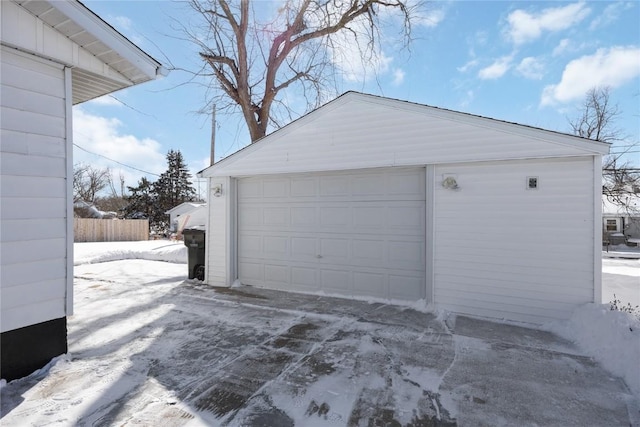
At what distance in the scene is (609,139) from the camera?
1553 centimetres

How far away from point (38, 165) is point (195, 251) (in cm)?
447

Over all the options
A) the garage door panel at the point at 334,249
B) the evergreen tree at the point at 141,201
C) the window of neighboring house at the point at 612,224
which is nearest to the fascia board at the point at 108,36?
the garage door panel at the point at 334,249

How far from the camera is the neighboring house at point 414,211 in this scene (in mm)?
4277

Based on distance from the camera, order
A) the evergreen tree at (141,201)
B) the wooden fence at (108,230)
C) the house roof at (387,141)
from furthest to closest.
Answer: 1. the evergreen tree at (141,201)
2. the wooden fence at (108,230)
3. the house roof at (387,141)

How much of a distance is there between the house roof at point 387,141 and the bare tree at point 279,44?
544 centimetres

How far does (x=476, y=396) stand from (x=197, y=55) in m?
11.6

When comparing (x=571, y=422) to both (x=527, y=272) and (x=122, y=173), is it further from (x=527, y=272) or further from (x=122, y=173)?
(x=122, y=173)

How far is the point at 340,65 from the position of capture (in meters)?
10.7

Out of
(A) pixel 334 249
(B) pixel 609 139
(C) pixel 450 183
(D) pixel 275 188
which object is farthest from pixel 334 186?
(B) pixel 609 139

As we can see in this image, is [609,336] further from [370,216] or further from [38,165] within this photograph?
[38,165]

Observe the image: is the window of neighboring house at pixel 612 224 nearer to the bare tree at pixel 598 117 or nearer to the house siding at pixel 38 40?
the bare tree at pixel 598 117

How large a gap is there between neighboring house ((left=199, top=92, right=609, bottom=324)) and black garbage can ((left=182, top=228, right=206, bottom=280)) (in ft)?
1.39

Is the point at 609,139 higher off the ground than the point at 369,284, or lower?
higher

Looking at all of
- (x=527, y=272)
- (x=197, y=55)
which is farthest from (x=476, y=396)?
(x=197, y=55)
